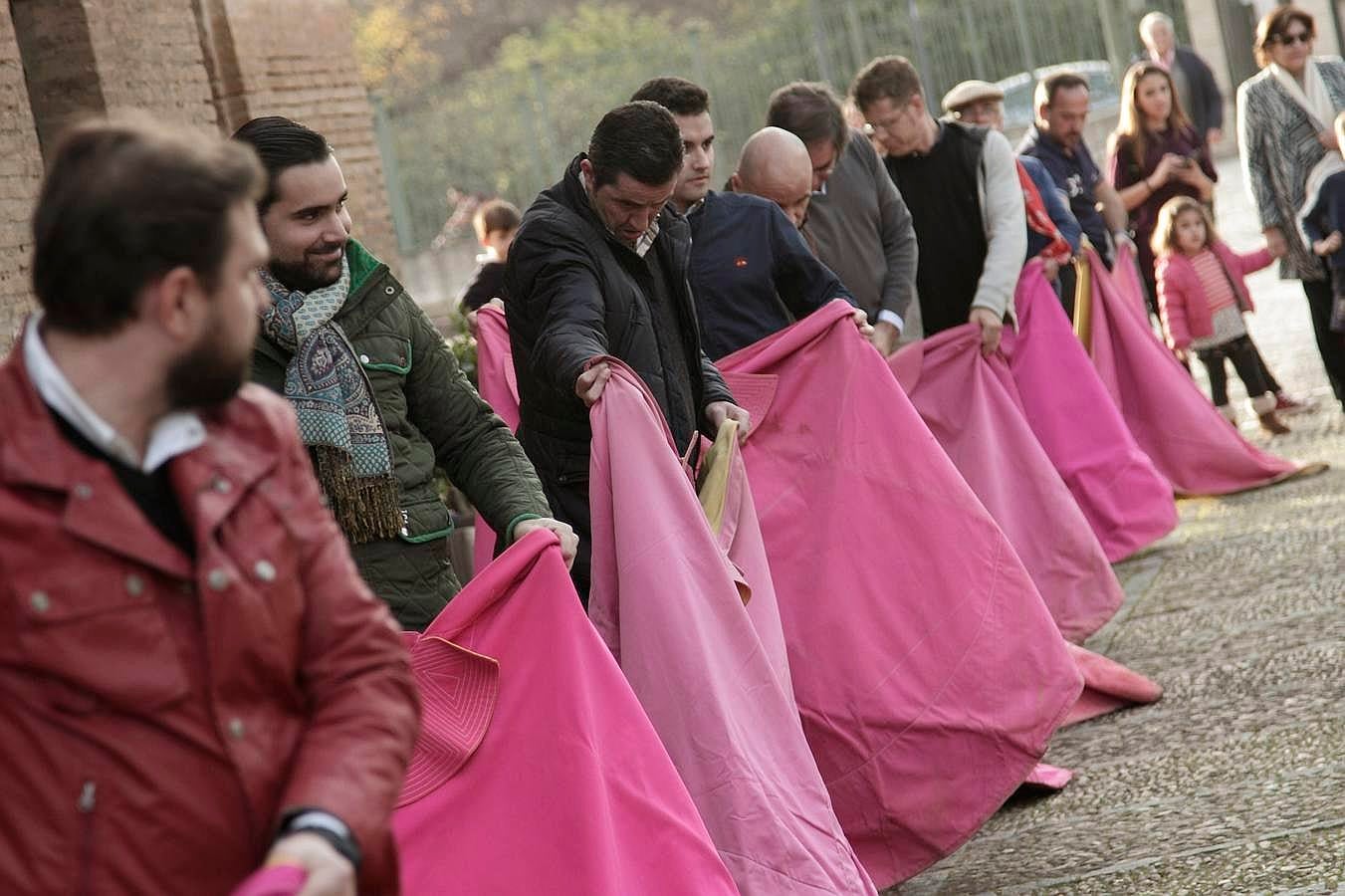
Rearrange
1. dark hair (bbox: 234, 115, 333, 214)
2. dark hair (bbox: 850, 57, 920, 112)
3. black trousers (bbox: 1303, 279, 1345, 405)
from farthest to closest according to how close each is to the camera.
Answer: black trousers (bbox: 1303, 279, 1345, 405)
dark hair (bbox: 850, 57, 920, 112)
dark hair (bbox: 234, 115, 333, 214)

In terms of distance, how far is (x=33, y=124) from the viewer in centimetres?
848

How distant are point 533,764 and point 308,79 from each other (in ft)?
23.0

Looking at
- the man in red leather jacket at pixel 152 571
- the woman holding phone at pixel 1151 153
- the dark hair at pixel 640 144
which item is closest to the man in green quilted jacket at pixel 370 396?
the dark hair at pixel 640 144

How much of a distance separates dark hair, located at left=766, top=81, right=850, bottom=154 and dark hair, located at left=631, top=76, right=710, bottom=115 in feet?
3.34

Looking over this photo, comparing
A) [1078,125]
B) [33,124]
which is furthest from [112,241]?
[1078,125]

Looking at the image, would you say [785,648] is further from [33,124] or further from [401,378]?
[33,124]

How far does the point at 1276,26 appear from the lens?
10.9 metres

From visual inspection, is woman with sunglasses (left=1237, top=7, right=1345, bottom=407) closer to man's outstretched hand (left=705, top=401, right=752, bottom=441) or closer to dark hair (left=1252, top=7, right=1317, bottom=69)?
dark hair (left=1252, top=7, right=1317, bottom=69)

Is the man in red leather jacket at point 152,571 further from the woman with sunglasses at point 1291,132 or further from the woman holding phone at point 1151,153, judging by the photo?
the woman holding phone at point 1151,153

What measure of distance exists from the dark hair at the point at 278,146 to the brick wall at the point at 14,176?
4.03 metres

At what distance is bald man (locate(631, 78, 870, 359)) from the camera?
6.36m

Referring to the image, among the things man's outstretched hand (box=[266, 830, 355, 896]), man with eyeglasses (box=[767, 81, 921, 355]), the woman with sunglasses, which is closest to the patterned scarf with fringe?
man's outstretched hand (box=[266, 830, 355, 896])

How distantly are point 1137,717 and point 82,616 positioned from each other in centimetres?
493

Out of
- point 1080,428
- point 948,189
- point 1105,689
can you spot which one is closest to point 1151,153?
point 1080,428
